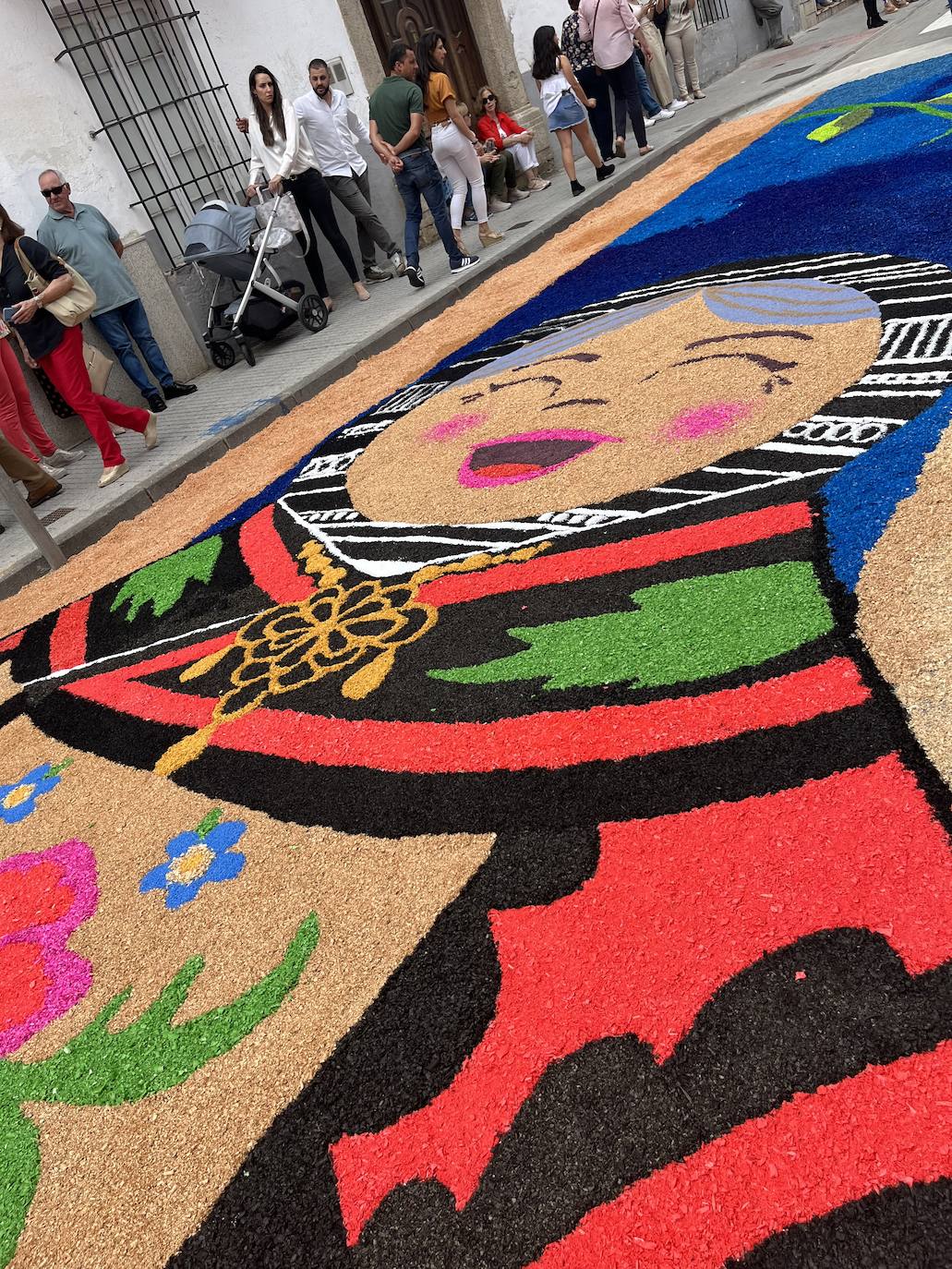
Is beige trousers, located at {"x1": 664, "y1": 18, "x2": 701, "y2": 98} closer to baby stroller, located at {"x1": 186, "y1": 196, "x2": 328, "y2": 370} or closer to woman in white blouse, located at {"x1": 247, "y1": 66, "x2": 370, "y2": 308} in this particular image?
woman in white blouse, located at {"x1": 247, "y1": 66, "x2": 370, "y2": 308}

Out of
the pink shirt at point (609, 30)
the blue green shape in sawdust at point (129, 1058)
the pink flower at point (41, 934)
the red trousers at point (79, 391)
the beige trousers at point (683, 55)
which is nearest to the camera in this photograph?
the blue green shape in sawdust at point (129, 1058)

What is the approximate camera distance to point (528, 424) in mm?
3998

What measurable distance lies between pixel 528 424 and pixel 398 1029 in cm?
286

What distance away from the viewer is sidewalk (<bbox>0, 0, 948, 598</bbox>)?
540cm

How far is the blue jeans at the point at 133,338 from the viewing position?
22.9 ft

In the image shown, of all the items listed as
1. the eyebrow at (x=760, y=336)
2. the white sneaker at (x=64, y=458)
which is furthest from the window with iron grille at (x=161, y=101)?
the eyebrow at (x=760, y=336)

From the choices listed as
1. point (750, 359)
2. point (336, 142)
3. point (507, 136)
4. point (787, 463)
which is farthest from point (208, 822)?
point (507, 136)

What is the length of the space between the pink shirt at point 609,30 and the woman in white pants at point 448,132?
7.01 feet

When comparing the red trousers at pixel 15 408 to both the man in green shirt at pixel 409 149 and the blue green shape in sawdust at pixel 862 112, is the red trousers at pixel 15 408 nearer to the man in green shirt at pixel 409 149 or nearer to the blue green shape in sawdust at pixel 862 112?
the man in green shirt at pixel 409 149

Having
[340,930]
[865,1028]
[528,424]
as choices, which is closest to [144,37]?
[528,424]

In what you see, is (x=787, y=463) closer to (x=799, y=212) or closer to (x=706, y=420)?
(x=706, y=420)

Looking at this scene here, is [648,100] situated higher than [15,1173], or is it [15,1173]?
[648,100]

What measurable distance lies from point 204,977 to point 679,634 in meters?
1.35

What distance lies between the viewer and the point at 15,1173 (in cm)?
167
